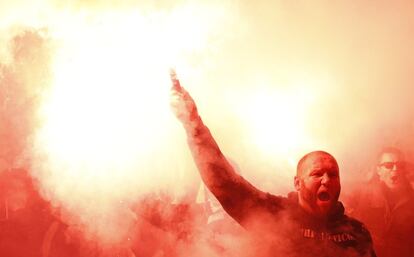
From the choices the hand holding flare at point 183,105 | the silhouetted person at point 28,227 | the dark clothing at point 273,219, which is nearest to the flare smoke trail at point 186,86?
the silhouetted person at point 28,227

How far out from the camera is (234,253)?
4.34m

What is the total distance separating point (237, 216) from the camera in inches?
161

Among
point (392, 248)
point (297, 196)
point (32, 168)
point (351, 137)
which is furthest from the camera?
point (351, 137)

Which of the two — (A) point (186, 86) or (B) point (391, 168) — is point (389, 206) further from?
(A) point (186, 86)

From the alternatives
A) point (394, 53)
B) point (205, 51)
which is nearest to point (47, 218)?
point (205, 51)

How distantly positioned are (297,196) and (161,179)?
1.39 meters

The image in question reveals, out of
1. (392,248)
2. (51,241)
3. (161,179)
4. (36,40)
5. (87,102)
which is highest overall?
(36,40)

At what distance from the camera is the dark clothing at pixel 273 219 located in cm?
387

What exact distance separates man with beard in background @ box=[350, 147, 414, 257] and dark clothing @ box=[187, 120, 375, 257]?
102 centimetres

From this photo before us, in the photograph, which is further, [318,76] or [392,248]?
[318,76]

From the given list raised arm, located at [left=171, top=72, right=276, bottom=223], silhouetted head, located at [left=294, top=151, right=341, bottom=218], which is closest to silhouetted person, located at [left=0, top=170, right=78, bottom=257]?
raised arm, located at [left=171, top=72, right=276, bottom=223]

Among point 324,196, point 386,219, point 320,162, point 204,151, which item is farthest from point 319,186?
point 386,219

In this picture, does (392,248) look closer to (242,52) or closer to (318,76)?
(318,76)

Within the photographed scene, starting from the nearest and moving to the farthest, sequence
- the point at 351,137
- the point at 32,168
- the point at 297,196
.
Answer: the point at 297,196 < the point at 32,168 < the point at 351,137
